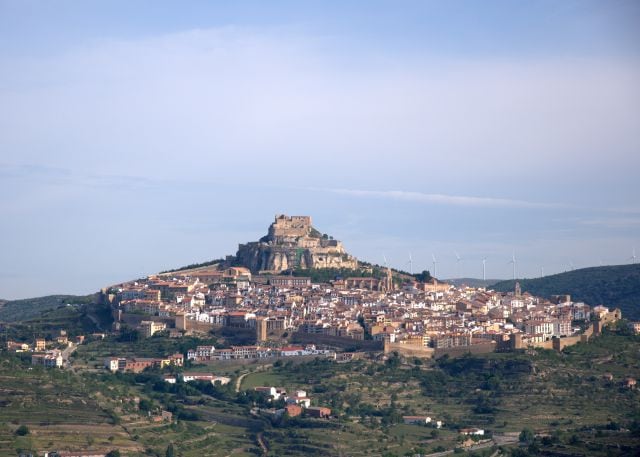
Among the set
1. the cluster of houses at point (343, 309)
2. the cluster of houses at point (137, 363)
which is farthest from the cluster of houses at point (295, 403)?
the cluster of houses at point (343, 309)

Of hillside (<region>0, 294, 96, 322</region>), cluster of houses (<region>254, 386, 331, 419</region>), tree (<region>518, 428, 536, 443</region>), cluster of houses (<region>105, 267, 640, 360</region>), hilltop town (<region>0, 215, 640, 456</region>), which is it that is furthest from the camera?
hillside (<region>0, 294, 96, 322</region>)

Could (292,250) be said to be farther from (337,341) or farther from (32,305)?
(32,305)

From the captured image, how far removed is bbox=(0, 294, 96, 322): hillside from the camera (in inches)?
3664

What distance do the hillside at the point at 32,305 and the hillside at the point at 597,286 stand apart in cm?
2703

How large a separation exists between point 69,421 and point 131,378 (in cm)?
1055

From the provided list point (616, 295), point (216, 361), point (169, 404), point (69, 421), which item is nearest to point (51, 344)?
Result: point (216, 361)

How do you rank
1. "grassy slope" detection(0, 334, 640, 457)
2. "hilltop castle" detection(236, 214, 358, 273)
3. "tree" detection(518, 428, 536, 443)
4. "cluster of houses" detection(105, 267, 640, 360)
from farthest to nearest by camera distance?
"hilltop castle" detection(236, 214, 358, 273), "cluster of houses" detection(105, 267, 640, 360), "tree" detection(518, 428, 536, 443), "grassy slope" detection(0, 334, 640, 457)

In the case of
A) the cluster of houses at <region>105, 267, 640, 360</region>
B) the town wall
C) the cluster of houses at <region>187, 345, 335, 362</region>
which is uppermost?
the cluster of houses at <region>105, 267, 640, 360</region>

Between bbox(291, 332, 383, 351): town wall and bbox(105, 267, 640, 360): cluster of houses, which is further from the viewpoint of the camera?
bbox(105, 267, 640, 360): cluster of houses

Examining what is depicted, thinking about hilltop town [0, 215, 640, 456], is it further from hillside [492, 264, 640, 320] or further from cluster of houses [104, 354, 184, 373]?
hillside [492, 264, 640, 320]

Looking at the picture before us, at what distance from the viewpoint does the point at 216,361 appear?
70.2 m

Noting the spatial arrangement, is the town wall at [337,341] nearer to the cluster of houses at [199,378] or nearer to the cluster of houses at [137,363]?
the cluster of houses at [137,363]

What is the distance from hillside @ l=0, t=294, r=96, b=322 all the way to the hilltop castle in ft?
27.7

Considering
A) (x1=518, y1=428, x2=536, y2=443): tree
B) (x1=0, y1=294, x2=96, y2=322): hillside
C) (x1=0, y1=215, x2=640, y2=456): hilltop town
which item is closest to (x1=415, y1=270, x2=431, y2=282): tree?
(x1=0, y1=215, x2=640, y2=456): hilltop town
